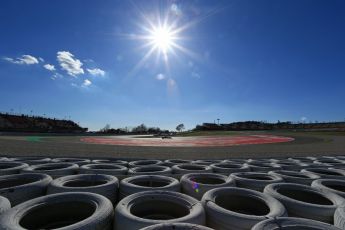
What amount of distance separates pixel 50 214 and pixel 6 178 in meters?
2.52

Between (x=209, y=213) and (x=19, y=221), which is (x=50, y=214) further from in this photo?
(x=209, y=213)

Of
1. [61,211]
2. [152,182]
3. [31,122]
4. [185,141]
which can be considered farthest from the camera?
[31,122]

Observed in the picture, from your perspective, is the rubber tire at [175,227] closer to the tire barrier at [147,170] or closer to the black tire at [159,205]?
the black tire at [159,205]

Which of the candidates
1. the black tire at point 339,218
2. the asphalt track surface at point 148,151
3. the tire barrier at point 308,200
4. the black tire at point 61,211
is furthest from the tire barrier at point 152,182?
the asphalt track surface at point 148,151

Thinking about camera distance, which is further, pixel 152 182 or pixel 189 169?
pixel 189 169

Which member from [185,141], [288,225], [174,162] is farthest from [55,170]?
[185,141]

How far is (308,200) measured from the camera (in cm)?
531

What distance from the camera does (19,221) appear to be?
347 centimetres

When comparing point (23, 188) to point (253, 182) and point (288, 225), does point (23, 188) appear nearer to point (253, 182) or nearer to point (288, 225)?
point (288, 225)

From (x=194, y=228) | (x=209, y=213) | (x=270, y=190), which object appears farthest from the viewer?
(x=270, y=190)

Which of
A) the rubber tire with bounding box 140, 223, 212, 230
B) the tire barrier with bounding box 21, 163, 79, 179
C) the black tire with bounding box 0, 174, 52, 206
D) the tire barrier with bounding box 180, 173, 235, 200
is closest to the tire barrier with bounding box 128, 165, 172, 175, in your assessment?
the tire barrier with bounding box 180, 173, 235, 200

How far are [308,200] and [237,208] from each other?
5.85 ft

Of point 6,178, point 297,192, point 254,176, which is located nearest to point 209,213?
point 297,192

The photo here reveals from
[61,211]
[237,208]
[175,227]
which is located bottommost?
[237,208]
